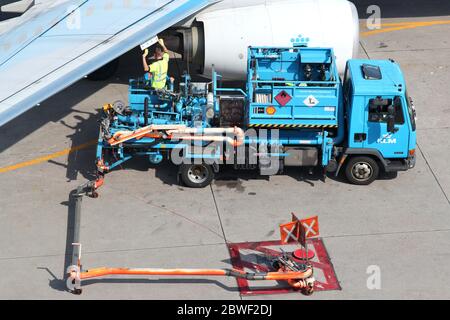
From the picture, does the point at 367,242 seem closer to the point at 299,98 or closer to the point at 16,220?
the point at 299,98

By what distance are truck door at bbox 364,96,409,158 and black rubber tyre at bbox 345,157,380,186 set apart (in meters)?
0.35

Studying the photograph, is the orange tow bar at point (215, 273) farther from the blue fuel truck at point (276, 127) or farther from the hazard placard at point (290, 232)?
the blue fuel truck at point (276, 127)

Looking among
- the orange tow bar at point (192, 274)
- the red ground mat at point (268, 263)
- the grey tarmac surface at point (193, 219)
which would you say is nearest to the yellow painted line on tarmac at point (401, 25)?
the grey tarmac surface at point (193, 219)

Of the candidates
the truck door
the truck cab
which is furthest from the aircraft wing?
the truck door

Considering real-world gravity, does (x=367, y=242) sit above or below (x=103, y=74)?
below

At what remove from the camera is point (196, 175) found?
55.1 feet

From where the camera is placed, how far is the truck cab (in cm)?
1600

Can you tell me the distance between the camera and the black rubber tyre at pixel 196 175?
16.6 m

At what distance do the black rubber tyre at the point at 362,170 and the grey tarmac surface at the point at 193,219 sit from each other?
0.65ft
